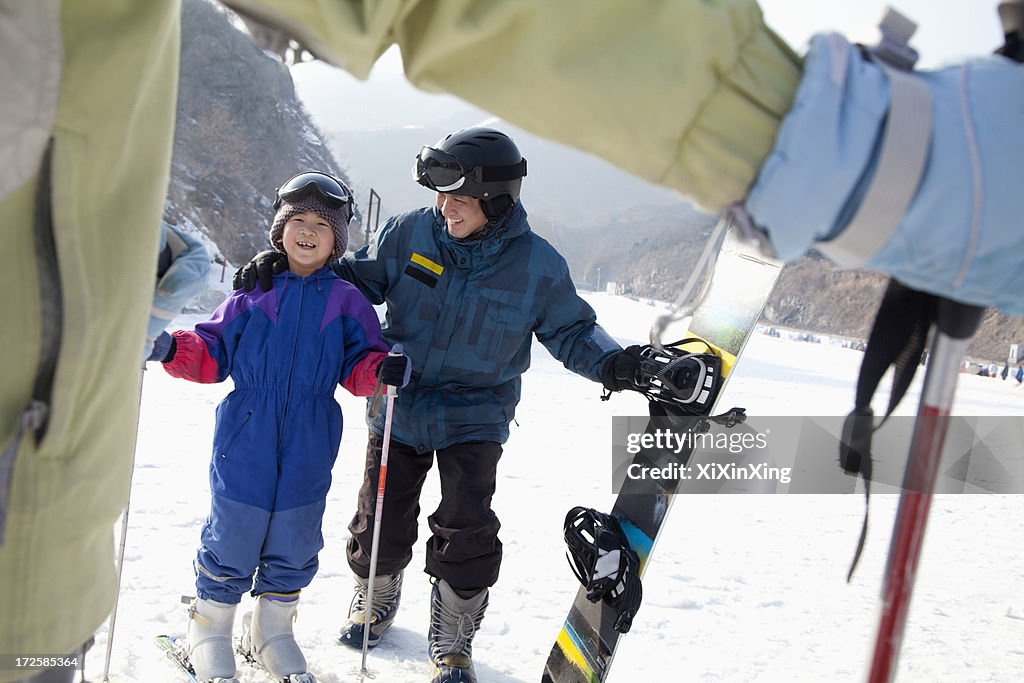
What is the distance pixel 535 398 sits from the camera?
351 inches

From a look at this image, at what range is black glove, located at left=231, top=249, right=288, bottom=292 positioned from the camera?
249 cm

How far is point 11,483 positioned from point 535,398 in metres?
8.18

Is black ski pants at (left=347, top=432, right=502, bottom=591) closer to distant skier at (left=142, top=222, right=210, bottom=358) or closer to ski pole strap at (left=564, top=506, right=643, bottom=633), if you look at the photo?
ski pole strap at (left=564, top=506, right=643, bottom=633)

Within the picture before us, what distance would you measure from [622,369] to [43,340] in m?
1.97

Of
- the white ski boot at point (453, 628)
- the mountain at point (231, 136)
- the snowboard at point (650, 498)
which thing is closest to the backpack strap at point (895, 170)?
the snowboard at point (650, 498)

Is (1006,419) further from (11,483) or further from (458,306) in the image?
(11,483)

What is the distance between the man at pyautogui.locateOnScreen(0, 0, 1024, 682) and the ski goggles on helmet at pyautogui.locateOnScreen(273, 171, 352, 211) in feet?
5.72

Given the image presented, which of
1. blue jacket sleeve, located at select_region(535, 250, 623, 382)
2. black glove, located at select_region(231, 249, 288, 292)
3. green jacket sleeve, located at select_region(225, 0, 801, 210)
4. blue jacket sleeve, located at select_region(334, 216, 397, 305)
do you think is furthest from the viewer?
blue jacket sleeve, located at select_region(334, 216, 397, 305)

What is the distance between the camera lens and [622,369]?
8.29 feet

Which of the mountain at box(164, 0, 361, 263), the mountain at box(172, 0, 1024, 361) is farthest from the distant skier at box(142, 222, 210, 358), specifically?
the mountain at box(164, 0, 361, 263)

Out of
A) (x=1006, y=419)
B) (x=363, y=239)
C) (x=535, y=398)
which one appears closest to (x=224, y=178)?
(x=363, y=239)

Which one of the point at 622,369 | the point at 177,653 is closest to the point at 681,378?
the point at 622,369

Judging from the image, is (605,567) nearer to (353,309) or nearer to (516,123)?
(353,309)

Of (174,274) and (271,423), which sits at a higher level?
(174,274)
